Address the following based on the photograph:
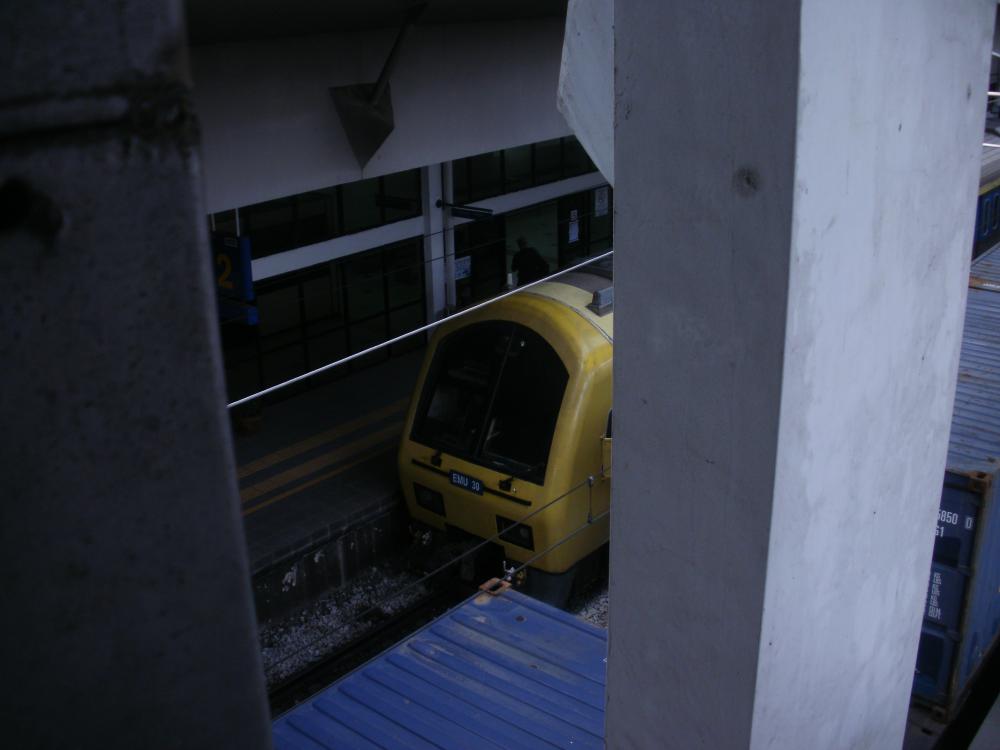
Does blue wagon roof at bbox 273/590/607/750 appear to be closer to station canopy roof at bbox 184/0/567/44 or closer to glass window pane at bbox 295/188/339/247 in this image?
station canopy roof at bbox 184/0/567/44

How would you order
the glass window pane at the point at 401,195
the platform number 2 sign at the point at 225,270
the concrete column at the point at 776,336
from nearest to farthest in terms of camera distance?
the concrete column at the point at 776,336, the platform number 2 sign at the point at 225,270, the glass window pane at the point at 401,195

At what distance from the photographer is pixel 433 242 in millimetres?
13805

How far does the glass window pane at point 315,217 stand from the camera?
1213 centimetres

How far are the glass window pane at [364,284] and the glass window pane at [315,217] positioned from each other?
65cm

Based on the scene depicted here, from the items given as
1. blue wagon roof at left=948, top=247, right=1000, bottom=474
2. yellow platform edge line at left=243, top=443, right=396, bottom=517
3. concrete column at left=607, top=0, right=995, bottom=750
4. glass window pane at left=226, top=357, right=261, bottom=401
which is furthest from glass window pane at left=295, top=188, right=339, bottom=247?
concrete column at left=607, top=0, right=995, bottom=750

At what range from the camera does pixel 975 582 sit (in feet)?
22.9

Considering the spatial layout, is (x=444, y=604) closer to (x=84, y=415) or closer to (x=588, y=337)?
(x=588, y=337)

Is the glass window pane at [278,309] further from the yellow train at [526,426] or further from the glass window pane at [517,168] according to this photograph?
the glass window pane at [517,168]

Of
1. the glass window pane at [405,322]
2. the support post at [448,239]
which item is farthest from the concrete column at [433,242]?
the glass window pane at [405,322]

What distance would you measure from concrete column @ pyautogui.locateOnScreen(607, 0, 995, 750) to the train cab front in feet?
18.5

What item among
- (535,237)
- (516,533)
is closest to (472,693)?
(516,533)

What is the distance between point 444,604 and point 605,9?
23.7ft

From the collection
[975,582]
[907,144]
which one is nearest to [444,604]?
[975,582]

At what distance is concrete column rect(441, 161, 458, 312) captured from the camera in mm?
13625
